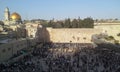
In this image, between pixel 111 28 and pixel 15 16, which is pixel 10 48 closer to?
pixel 111 28

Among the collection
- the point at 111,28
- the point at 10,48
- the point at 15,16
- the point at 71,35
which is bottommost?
the point at 10,48

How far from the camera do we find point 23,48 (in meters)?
30.1

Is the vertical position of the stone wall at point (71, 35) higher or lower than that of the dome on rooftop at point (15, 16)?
lower

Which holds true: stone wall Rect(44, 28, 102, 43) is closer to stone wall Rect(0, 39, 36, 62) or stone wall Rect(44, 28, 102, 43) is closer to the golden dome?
the golden dome

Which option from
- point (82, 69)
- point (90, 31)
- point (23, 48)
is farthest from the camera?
point (90, 31)

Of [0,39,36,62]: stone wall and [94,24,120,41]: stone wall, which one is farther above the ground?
[94,24,120,41]: stone wall

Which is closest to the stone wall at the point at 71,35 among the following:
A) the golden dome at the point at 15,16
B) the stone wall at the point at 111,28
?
the stone wall at the point at 111,28

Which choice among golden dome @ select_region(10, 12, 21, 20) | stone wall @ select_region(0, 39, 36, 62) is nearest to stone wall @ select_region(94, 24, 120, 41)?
golden dome @ select_region(10, 12, 21, 20)

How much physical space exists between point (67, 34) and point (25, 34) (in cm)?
787

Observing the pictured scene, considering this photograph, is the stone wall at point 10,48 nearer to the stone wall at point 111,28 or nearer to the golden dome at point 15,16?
the stone wall at point 111,28

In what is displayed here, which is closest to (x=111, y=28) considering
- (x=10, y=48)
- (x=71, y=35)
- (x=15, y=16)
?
(x=71, y=35)

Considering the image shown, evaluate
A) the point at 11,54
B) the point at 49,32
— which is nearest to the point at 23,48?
the point at 11,54

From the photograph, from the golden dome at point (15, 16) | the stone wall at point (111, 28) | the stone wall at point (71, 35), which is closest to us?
the stone wall at point (111, 28)

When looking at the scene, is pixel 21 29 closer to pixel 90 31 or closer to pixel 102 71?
pixel 90 31
